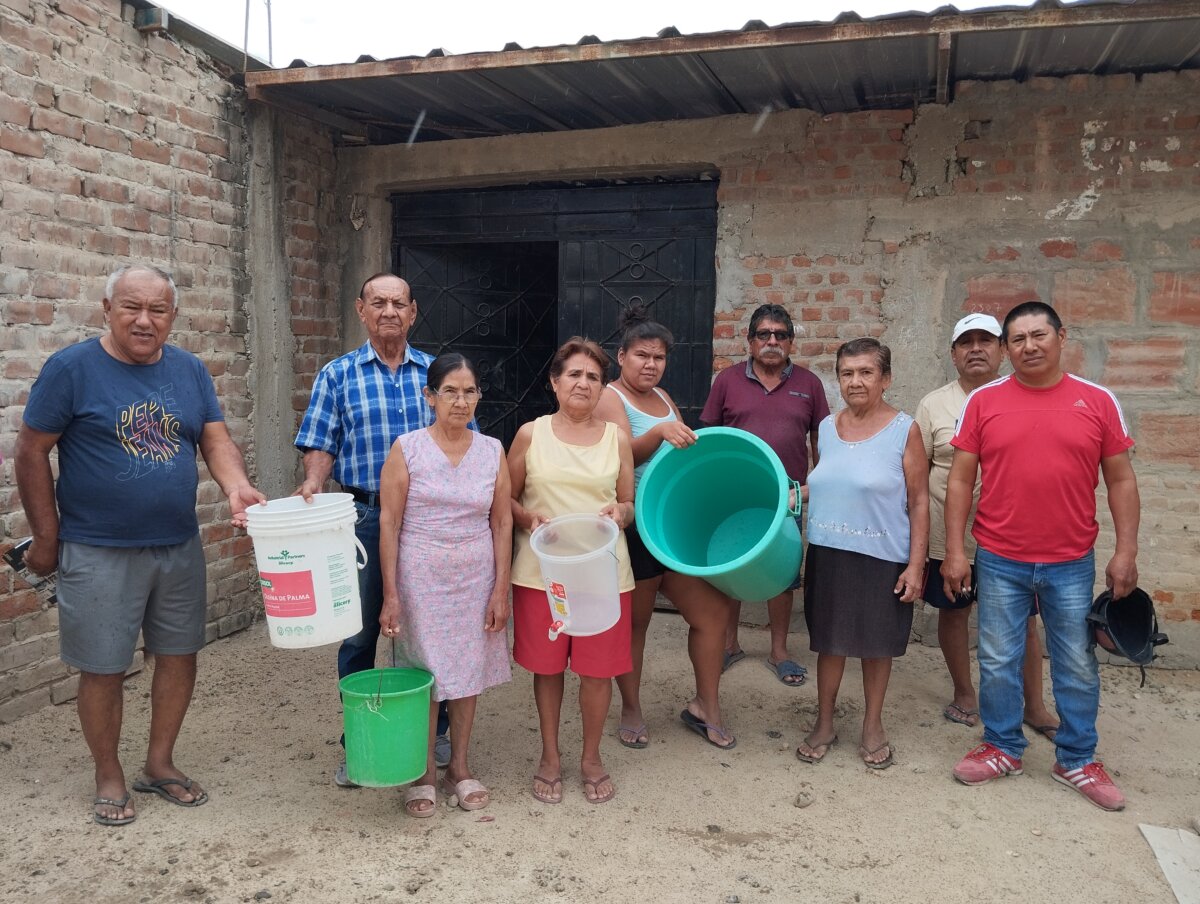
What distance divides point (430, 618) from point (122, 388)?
1.18 meters

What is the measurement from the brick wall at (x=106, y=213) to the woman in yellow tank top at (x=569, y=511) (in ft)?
6.93

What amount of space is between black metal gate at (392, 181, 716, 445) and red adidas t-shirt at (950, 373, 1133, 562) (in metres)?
2.13

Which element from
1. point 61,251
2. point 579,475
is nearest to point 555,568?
point 579,475

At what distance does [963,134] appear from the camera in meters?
4.48

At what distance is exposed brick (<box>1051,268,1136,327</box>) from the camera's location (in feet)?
14.2

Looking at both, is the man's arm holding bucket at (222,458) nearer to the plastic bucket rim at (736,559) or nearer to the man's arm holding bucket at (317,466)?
the man's arm holding bucket at (317,466)

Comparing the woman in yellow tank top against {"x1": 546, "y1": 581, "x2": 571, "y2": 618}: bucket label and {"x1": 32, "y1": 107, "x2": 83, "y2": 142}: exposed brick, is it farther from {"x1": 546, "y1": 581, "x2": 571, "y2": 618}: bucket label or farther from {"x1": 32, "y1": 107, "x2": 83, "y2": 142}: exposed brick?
{"x1": 32, "y1": 107, "x2": 83, "y2": 142}: exposed brick

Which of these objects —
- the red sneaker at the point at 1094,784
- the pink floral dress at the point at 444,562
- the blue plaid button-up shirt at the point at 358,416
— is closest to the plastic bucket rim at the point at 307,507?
the pink floral dress at the point at 444,562

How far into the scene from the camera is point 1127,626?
3.27m

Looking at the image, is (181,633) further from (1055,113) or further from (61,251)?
(1055,113)

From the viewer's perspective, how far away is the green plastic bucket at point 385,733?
9.34 ft

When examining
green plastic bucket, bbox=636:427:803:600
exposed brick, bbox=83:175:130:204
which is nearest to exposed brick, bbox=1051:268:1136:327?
green plastic bucket, bbox=636:427:803:600

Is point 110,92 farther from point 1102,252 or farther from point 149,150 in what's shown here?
point 1102,252

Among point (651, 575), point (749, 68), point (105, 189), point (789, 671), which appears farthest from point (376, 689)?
point (749, 68)
